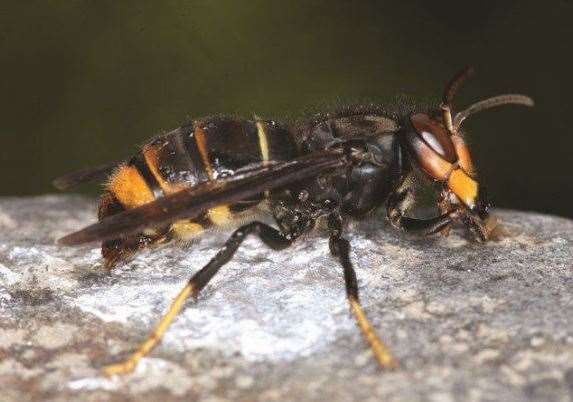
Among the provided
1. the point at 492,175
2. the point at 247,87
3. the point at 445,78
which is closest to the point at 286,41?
the point at 247,87

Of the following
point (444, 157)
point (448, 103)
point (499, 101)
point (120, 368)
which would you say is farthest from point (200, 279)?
point (499, 101)

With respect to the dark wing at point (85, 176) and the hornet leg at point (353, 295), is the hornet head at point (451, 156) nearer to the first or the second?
the hornet leg at point (353, 295)

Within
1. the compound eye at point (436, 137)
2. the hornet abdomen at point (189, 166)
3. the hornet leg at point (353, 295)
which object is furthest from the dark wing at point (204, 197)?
the compound eye at point (436, 137)

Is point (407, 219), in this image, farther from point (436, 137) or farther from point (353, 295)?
point (353, 295)

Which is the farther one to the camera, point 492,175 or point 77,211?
point 492,175

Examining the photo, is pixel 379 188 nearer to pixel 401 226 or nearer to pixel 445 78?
pixel 401 226

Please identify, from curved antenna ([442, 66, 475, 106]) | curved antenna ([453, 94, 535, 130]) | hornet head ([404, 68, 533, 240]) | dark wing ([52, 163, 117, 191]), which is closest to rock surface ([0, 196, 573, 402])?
hornet head ([404, 68, 533, 240])
